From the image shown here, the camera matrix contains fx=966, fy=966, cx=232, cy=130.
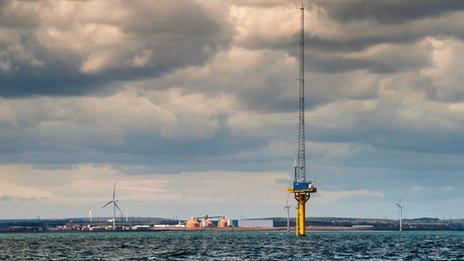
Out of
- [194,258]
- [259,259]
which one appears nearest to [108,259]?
[194,258]

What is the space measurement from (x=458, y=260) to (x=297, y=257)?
2834 cm

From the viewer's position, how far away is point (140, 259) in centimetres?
16900

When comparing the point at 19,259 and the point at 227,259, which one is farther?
the point at 19,259

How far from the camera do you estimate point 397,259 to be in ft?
563

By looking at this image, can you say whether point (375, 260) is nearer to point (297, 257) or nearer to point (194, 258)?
point (297, 257)

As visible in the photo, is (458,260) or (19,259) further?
(19,259)

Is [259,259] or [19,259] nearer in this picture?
[259,259]

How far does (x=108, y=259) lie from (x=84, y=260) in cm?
447

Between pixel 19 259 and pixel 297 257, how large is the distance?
5141cm

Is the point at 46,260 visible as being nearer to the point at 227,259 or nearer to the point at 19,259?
the point at 19,259

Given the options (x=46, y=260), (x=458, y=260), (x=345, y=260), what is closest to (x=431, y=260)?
(x=458, y=260)

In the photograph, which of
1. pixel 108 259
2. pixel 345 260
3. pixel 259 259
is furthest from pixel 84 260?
pixel 345 260

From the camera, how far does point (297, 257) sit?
6875 inches

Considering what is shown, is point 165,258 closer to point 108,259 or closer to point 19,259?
point 108,259
